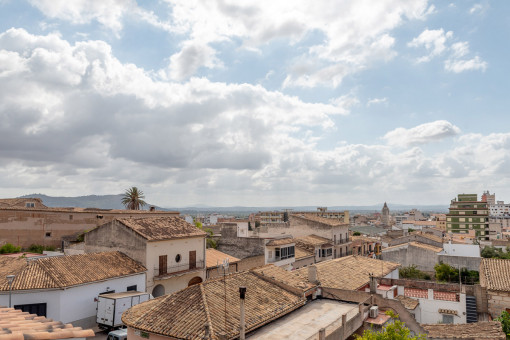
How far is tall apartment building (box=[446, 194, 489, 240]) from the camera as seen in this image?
95.7m

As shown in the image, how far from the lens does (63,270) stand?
25.4 m

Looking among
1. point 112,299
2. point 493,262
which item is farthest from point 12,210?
point 493,262

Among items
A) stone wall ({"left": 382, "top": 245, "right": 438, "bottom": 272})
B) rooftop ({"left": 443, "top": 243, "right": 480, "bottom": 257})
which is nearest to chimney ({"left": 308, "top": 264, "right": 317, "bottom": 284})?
stone wall ({"left": 382, "top": 245, "right": 438, "bottom": 272})

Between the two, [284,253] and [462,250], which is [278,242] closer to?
[284,253]

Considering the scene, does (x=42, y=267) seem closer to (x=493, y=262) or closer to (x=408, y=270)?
(x=493, y=262)

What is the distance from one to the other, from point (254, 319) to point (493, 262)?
25157mm

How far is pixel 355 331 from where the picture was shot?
61.7 ft

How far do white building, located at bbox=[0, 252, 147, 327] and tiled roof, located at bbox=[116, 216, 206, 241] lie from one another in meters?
3.06

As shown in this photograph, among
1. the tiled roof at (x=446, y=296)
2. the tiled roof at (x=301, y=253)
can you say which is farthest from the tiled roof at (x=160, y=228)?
the tiled roof at (x=446, y=296)

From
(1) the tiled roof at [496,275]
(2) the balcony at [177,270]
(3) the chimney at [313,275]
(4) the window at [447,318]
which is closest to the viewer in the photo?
(3) the chimney at [313,275]

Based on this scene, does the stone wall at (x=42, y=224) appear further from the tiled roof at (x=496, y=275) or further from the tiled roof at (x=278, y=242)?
the tiled roof at (x=496, y=275)

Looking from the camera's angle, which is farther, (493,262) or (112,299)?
(493,262)

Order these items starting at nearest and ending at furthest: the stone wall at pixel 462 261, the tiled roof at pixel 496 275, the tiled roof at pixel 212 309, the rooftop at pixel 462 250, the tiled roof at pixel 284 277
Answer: the tiled roof at pixel 212 309 → the tiled roof at pixel 284 277 → the tiled roof at pixel 496 275 → the stone wall at pixel 462 261 → the rooftop at pixel 462 250

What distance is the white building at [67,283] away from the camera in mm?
22703
